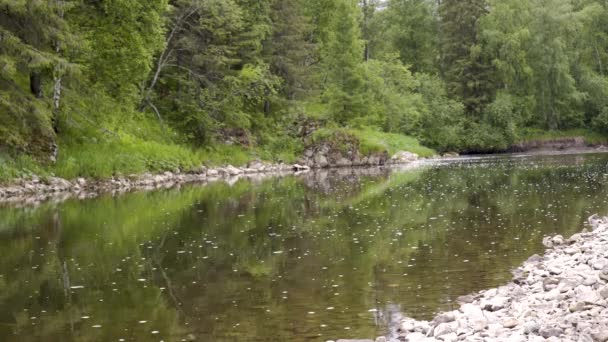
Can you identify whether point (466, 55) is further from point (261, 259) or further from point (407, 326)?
point (407, 326)

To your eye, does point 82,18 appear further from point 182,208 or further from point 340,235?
point 340,235

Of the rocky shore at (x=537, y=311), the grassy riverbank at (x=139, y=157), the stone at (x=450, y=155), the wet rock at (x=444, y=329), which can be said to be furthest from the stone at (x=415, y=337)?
the stone at (x=450, y=155)

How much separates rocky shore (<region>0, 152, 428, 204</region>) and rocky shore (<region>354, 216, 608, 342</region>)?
846 inches

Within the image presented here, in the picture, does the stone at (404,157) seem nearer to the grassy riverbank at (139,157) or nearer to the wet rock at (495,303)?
the grassy riverbank at (139,157)

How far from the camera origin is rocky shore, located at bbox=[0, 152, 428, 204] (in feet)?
97.2

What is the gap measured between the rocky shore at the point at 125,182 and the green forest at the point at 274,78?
0.67 metres

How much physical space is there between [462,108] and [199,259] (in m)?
58.4

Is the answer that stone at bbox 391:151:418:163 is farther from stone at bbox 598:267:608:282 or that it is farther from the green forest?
stone at bbox 598:267:608:282

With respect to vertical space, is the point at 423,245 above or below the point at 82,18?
below

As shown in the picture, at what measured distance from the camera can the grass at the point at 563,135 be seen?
229ft

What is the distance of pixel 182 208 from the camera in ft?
81.4

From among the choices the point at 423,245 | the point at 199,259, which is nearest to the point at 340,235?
the point at 423,245

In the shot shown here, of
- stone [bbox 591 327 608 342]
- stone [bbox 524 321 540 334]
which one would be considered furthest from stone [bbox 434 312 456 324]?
stone [bbox 591 327 608 342]

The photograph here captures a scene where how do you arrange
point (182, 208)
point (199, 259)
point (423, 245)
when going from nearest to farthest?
1. point (199, 259)
2. point (423, 245)
3. point (182, 208)
